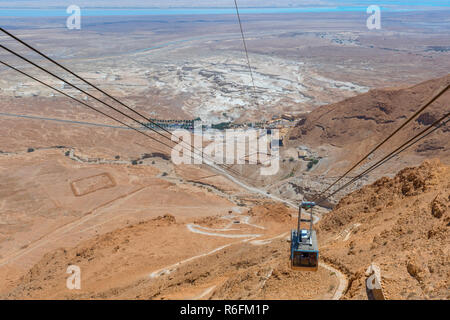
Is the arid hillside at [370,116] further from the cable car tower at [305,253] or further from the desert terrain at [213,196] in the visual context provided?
the cable car tower at [305,253]

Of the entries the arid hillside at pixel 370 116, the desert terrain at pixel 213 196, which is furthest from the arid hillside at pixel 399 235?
the arid hillside at pixel 370 116

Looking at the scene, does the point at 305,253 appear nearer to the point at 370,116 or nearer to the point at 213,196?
the point at 213,196

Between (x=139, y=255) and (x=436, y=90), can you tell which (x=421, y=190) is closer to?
(x=139, y=255)

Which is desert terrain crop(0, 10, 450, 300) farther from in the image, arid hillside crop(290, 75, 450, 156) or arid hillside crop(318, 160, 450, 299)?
arid hillside crop(290, 75, 450, 156)

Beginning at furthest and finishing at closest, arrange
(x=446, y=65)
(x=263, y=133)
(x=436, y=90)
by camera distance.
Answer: (x=446, y=65)
(x=263, y=133)
(x=436, y=90)

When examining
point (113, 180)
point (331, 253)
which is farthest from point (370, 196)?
point (113, 180)
